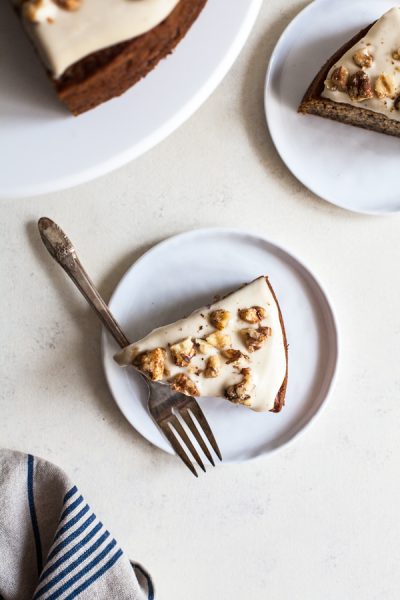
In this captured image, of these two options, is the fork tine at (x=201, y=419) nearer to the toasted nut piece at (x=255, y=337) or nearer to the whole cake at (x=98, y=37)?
the toasted nut piece at (x=255, y=337)

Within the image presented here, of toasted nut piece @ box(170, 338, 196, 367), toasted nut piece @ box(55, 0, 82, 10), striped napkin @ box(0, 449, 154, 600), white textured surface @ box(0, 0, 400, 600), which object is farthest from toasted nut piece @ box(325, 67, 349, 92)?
striped napkin @ box(0, 449, 154, 600)

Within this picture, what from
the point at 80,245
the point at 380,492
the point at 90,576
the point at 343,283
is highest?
the point at 80,245

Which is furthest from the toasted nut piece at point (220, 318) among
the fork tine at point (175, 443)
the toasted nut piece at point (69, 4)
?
the toasted nut piece at point (69, 4)

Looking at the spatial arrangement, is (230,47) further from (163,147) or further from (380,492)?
(380,492)

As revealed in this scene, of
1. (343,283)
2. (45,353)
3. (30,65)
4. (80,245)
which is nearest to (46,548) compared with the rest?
(45,353)

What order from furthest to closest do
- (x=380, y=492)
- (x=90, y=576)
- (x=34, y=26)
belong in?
(x=380, y=492) → (x=90, y=576) → (x=34, y=26)

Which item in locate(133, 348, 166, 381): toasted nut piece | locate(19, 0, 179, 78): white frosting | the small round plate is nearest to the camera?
locate(19, 0, 179, 78): white frosting

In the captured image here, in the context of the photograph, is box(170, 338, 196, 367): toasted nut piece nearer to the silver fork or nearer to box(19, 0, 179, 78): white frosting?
the silver fork
